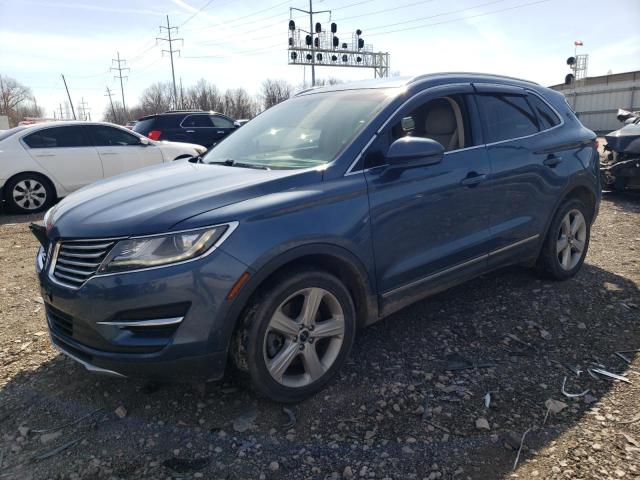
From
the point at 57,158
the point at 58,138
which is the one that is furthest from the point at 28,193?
the point at 58,138

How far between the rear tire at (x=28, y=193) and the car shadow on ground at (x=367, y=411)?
20.2ft

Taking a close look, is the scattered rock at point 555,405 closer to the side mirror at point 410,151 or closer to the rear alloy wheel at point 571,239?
the side mirror at point 410,151

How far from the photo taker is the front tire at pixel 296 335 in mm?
2561

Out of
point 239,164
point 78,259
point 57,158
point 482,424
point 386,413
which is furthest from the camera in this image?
point 57,158

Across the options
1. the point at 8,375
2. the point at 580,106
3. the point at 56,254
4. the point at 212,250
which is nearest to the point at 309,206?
the point at 212,250

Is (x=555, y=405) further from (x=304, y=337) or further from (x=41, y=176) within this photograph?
(x=41, y=176)

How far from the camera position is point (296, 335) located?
8.98 ft

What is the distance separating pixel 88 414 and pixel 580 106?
107ft

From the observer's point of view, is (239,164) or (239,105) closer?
(239,164)

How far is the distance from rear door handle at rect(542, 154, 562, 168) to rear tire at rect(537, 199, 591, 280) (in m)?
0.43

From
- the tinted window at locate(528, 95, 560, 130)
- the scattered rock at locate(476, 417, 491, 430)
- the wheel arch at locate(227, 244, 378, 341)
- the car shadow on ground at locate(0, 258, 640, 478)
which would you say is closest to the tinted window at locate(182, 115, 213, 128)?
the tinted window at locate(528, 95, 560, 130)

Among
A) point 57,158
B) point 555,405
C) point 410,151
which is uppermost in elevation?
point 410,151

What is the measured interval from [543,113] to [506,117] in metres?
0.62

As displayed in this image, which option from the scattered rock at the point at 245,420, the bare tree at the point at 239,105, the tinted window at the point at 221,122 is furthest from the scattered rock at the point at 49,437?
the bare tree at the point at 239,105
